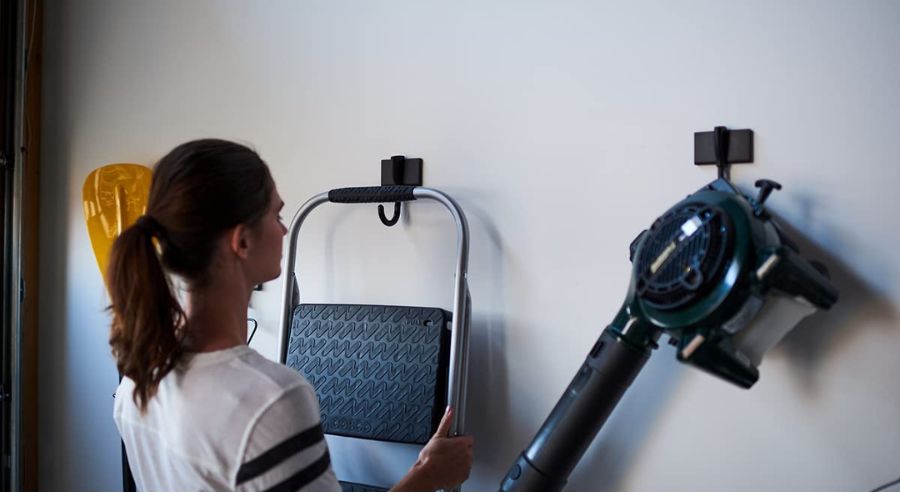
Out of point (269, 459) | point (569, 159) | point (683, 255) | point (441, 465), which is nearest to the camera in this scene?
point (269, 459)

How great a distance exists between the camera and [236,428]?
35.3 inches

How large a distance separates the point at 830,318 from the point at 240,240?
1.06 m

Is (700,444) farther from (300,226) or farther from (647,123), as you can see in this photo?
(300,226)

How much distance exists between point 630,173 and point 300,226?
0.83 meters

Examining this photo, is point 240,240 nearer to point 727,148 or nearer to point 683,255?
point 683,255

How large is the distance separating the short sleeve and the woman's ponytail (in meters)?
0.16

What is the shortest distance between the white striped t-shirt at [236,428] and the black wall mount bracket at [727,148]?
922 millimetres

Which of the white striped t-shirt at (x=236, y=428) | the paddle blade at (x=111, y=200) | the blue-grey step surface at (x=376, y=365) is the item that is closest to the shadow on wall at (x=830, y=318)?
the blue-grey step surface at (x=376, y=365)

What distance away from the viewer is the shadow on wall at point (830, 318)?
133cm

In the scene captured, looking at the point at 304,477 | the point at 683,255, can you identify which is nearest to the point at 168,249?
the point at 304,477

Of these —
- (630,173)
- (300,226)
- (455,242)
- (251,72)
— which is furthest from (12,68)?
(630,173)

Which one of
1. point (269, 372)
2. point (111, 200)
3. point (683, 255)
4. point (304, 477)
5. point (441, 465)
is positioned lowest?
point (441, 465)

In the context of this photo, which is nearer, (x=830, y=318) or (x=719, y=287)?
(x=719, y=287)

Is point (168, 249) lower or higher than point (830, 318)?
higher
